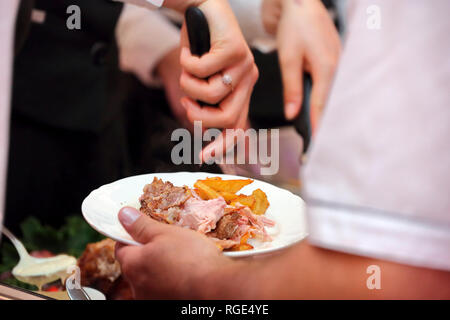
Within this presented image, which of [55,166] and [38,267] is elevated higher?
[55,166]

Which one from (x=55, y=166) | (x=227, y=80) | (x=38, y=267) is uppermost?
(x=227, y=80)

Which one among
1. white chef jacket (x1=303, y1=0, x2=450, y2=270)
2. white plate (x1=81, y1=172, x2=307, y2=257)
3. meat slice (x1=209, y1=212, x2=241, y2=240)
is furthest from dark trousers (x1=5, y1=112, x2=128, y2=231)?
white chef jacket (x1=303, y1=0, x2=450, y2=270)

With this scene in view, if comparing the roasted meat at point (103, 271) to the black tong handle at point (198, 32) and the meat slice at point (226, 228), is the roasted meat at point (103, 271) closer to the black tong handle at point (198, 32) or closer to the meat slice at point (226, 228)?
the meat slice at point (226, 228)

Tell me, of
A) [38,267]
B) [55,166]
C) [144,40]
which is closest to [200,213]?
[38,267]

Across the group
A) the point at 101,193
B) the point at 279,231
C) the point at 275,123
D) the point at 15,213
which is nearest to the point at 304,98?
the point at 275,123

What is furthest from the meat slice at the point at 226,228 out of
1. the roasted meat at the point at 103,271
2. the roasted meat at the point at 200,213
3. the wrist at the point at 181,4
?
the wrist at the point at 181,4

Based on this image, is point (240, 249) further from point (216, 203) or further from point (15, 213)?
point (15, 213)

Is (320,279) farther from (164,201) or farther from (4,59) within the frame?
(4,59)
